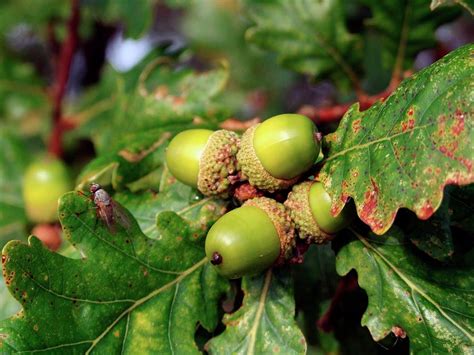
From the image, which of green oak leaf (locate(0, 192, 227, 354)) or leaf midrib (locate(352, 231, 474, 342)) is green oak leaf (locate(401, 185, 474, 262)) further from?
green oak leaf (locate(0, 192, 227, 354))

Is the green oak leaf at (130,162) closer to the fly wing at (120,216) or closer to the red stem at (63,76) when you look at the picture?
the fly wing at (120,216)

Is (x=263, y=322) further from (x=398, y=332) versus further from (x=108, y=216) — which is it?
(x=108, y=216)

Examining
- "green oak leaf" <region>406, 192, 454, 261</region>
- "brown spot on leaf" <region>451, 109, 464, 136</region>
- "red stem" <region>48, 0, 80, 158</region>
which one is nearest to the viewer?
"brown spot on leaf" <region>451, 109, 464, 136</region>

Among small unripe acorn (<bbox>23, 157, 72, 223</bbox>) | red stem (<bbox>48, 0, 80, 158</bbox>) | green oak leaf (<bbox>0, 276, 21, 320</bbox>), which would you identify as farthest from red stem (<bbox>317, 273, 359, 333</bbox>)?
red stem (<bbox>48, 0, 80, 158</bbox>)

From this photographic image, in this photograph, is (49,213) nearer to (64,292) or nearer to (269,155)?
(64,292)

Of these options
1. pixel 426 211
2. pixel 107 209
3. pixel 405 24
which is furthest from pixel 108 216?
pixel 405 24

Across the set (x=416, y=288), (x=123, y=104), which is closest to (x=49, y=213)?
(x=123, y=104)
